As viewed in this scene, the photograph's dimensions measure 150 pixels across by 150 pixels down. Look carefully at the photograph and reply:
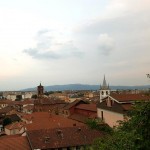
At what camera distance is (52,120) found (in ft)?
156

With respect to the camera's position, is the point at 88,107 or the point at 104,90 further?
the point at 104,90

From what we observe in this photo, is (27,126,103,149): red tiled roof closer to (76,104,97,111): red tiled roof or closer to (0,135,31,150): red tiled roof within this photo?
(0,135,31,150): red tiled roof

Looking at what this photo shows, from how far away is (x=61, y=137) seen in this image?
3155 cm

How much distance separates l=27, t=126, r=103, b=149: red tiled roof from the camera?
2996 centimetres

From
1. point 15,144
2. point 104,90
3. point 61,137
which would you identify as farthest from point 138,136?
point 104,90

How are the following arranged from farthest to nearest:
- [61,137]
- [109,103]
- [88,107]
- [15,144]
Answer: [88,107]
[109,103]
[61,137]
[15,144]

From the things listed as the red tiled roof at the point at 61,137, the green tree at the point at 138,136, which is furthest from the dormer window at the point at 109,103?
the green tree at the point at 138,136

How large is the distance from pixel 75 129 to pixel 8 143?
8.02 m

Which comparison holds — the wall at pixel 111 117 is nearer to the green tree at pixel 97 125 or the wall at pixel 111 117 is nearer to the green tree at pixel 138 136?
the green tree at pixel 97 125

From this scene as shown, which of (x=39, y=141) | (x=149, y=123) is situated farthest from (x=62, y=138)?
(x=149, y=123)

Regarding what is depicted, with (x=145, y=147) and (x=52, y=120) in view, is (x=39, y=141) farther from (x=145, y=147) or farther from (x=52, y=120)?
(x=145, y=147)

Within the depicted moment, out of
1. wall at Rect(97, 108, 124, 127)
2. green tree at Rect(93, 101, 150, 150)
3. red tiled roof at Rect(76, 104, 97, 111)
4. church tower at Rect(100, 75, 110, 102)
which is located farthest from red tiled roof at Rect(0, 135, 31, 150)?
church tower at Rect(100, 75, 110, 102)

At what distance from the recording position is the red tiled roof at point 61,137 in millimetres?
29961

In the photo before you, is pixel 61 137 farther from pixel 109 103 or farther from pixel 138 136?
pixel 138 136
